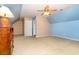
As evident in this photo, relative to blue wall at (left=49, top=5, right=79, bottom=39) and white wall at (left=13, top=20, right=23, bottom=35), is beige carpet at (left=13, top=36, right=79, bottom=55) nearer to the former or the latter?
blue wall at (left=49, top=5, right=79, bottom=39)

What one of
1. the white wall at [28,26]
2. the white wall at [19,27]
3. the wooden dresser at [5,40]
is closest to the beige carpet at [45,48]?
the wooden dresser at [5,40]

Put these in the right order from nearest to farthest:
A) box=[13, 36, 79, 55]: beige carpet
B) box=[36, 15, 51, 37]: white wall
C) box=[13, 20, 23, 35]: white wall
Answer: box=[13, 36, 79, 55]: beige carpet < box=[36, 15, 51, 37]: white wall < box=[13, 20, 23, 35]: white wall

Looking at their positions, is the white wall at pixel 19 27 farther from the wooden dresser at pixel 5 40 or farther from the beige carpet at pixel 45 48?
the wooden dresser at pixel 5 40

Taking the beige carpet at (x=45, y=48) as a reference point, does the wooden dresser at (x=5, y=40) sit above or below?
above

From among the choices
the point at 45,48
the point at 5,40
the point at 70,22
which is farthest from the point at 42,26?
the point at 5,40

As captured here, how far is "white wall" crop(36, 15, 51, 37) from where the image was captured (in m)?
9.52

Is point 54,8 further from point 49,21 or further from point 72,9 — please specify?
point 49,21

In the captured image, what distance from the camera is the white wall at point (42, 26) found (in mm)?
9520

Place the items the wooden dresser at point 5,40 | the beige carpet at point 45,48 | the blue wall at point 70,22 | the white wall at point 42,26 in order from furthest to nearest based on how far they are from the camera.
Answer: the white wall at point 42,26, the blue wall at point 70,22, the beige carpet at point 45,48, the wooden dresser at point 5,40

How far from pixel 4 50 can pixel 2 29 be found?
37 centimetres

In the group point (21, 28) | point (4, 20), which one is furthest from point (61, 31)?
point (4, 20)

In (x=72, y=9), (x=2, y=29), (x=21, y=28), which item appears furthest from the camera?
(x=21, y=28)

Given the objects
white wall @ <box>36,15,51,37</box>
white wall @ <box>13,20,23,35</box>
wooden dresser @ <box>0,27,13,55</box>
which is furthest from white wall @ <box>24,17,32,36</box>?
wooden dresser @ <box>0,27,13,55</box>

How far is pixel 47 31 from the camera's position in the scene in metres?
9.89
